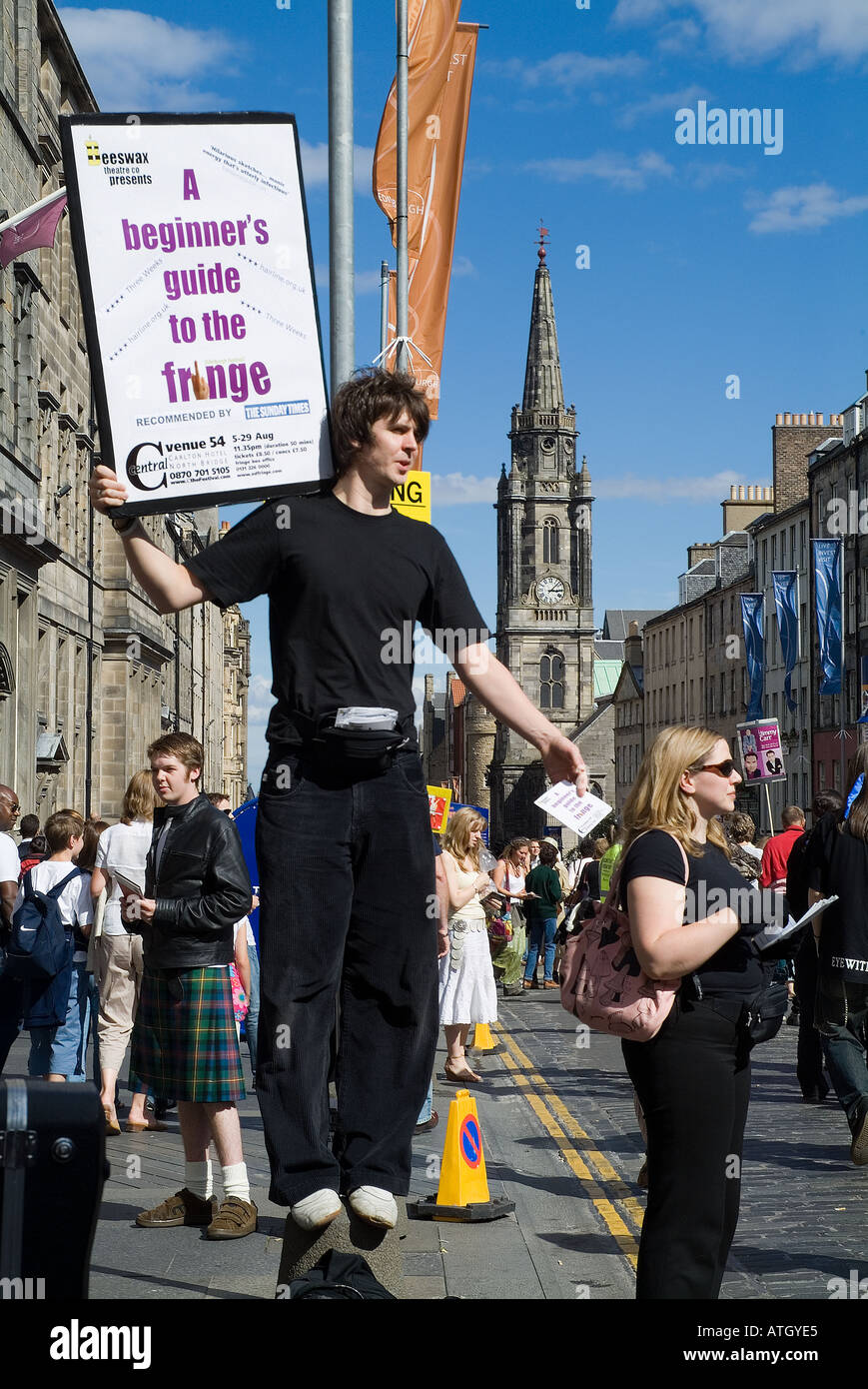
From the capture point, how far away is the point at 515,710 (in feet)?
15.0

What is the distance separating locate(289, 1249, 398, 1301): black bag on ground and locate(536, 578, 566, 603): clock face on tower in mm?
147031

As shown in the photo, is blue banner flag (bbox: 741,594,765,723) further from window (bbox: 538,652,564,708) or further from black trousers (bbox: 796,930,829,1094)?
window (bbox: 538,652,564,708)

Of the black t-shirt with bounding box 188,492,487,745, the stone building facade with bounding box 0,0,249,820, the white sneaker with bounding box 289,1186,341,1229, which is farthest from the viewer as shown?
the stone building facade with bounding box 0,0,249,820

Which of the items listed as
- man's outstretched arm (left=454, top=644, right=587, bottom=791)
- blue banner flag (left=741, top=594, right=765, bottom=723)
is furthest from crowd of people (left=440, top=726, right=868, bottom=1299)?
blue banner flag (left=741, top=594, right=765, bottom=723)

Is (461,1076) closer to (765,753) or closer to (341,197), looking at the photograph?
(341,197)

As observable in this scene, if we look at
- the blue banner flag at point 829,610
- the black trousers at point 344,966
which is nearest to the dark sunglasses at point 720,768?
the black trousers at point 344,966

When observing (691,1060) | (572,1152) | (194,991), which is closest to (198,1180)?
(194,991)

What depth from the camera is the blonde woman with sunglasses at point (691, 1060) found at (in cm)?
444

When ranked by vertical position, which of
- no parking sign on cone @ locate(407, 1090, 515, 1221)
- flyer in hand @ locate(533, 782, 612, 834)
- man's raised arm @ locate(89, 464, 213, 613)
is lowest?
no parking sign on cone @ locate(407, 1090, 515, 1221)

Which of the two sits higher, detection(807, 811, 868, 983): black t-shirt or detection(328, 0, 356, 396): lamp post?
detection(328, 0, 356, 396): lamp post

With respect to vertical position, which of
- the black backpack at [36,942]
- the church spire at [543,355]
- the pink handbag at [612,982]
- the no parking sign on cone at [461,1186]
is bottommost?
the no parking sign on cone at [461,1186]

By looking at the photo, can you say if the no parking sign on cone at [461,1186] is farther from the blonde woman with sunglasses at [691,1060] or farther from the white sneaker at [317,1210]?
the white sneaker at [317,1210]

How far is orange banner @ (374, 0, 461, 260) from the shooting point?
15414mm
